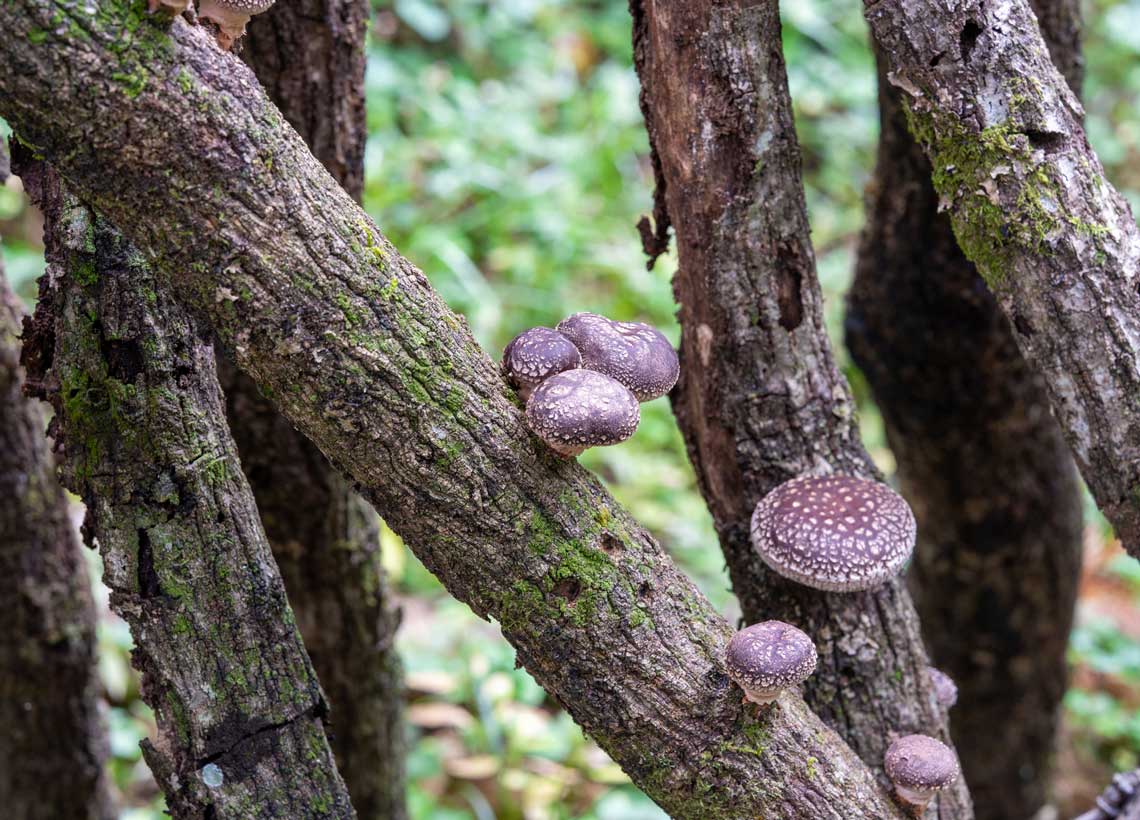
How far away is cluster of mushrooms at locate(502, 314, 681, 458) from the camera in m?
1.96

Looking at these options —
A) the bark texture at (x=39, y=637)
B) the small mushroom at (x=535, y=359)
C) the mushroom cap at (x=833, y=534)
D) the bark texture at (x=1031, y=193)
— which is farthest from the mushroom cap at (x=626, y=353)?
the bark texture at (x=39, y=637)

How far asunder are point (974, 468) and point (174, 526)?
10.7ft

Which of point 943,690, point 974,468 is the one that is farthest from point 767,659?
point 974,468

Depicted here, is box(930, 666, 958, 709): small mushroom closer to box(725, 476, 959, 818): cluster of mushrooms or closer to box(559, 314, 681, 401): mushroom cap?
box(725, 476, 959, 818): cluster of mushrooms

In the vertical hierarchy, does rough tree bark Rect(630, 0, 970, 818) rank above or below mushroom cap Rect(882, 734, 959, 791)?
above

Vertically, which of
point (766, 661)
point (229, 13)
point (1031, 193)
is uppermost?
point (229, 13)

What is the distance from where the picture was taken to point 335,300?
1854mm

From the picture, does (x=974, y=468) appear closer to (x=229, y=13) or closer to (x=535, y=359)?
(x=535, y=359)

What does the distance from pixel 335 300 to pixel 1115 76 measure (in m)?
11.1

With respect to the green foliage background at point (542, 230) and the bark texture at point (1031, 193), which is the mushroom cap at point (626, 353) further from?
the green foliage background at point (542, 230)

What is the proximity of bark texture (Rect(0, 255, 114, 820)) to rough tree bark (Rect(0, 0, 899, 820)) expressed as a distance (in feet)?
6.29

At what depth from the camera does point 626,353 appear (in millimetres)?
2268

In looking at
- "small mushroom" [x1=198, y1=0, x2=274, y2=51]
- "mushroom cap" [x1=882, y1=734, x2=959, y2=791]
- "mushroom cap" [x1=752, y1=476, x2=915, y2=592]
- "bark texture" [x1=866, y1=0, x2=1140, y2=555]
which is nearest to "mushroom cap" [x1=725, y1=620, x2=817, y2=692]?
"mushroom cap" [x1=752, y1=476, x2=915, y2=592]

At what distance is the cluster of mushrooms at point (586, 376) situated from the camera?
1955mm
